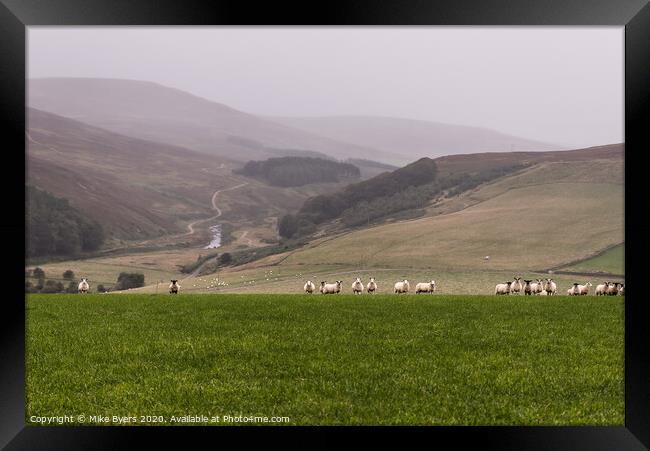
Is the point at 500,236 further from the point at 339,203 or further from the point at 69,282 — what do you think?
the point at 69,282

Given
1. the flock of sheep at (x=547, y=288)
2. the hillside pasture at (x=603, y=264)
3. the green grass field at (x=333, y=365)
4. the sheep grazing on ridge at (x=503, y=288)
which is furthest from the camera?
the hillside pasture at (x=603, y=264)

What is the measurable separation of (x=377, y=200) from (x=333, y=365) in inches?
6895

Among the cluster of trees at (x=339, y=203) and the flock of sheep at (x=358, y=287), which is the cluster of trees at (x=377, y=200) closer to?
the cluster of trees at (x=339, y=203)

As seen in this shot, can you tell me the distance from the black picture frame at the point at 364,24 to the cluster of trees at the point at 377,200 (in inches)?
6194

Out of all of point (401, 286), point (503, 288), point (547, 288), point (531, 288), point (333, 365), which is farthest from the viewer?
point (401, 286)

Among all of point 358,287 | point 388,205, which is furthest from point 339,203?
point 358,287

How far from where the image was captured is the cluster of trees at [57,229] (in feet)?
536

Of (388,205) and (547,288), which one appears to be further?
(388,205)

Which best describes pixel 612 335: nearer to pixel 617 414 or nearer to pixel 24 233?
pixel 617 414

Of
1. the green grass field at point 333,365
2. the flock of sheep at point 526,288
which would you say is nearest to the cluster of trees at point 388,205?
the flock of sheep at point 526,288

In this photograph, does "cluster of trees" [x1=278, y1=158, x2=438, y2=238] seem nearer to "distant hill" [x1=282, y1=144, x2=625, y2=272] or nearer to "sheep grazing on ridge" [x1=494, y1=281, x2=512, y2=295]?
"distant hill" [x1=282, y1=144, x2=625, y2=272]

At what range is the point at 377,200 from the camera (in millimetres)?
185625

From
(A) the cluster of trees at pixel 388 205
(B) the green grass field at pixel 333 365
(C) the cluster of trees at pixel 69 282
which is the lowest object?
(C) the cluster of trees at pixel 69 282

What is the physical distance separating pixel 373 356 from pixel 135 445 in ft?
19.0
